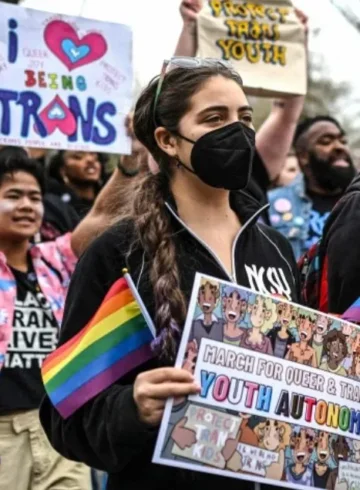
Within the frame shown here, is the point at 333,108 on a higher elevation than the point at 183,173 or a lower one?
higher

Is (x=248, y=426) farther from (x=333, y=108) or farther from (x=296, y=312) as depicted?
(x=333, y=108)

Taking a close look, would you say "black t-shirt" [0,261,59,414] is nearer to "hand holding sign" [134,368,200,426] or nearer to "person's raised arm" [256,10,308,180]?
"person's raised arm" [256,10,308,180]

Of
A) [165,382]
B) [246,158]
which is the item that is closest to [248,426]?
[165,382]


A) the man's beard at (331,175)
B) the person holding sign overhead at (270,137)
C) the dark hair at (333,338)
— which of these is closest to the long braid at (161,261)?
the dark hair at (333,338)

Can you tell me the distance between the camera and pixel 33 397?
4.59 m

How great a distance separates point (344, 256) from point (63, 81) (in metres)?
2.62

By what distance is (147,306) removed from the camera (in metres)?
2.51

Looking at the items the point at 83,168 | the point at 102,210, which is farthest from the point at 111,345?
the point at 83,168

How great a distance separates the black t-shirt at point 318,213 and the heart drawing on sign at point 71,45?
4.93 feet

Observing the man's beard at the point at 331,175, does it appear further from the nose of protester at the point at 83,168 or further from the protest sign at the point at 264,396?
the protest sign at the point at 264,396

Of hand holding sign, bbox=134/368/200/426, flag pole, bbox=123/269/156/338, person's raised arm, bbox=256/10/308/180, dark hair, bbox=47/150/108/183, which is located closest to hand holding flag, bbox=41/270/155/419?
flag pole, bbox=123/269/156/338

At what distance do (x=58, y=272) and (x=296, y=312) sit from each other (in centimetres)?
251

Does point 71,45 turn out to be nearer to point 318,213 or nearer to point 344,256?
point 318,213

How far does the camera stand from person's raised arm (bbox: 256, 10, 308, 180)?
423 cm
